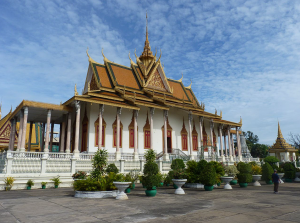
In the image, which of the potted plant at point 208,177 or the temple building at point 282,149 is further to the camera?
the temple building at point 282,149

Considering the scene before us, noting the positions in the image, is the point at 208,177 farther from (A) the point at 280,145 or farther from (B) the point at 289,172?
(A) the point at 280,145

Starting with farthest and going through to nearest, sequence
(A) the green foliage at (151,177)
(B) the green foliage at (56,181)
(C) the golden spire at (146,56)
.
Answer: (C) the golden spire at (146,56) → (B) the green foliage at (56,181) → (A) the green foliage at (151,177)

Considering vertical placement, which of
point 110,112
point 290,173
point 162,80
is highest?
point 162,80

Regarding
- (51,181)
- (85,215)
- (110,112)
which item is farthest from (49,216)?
(110,112)

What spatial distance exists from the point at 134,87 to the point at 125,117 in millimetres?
4327

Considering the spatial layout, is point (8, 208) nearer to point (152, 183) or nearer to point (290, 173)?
point (152, 183)

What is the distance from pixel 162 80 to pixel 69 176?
58.9ft

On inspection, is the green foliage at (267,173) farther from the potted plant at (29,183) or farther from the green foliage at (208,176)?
the potted plant at (29,183)

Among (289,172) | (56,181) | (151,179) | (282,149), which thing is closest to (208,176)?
(151,179)

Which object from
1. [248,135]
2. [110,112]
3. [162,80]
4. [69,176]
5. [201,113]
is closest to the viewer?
[69,176]

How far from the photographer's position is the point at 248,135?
265ft

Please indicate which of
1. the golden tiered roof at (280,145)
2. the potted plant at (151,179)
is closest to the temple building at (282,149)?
the golden tiered roof at (280,145)

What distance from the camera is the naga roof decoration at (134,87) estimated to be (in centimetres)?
2153

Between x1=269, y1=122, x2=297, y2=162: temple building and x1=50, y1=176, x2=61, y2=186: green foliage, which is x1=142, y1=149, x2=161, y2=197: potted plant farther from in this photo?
x1=269, y1=122, x2=297, y2=162: temple building
